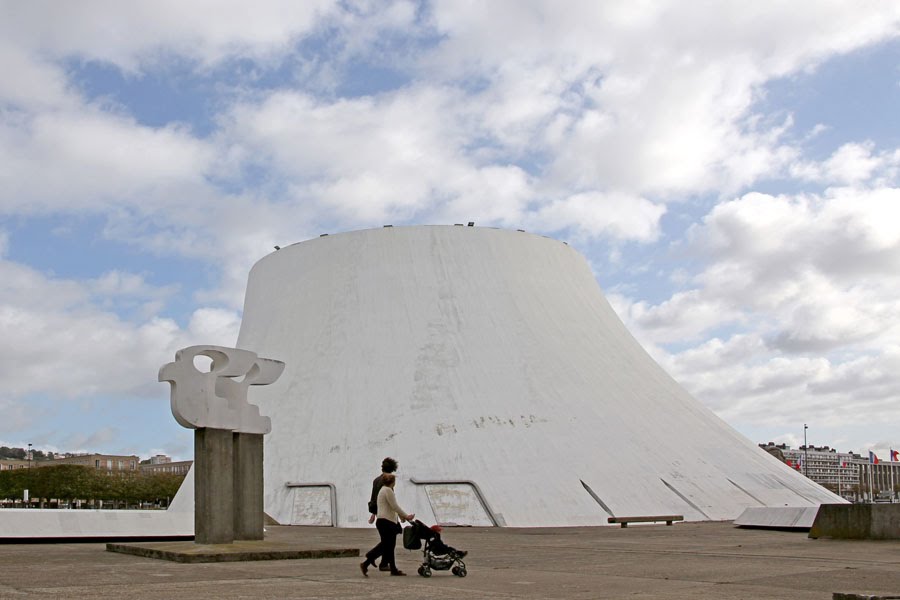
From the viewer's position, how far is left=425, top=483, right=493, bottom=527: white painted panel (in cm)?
1923

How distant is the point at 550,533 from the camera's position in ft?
54.3

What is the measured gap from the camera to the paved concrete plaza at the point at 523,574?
6430 mm

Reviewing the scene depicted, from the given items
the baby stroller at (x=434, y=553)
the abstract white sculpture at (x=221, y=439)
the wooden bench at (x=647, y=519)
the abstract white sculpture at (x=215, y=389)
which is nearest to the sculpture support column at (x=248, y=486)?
the abstract white sculpture at (x=221, y=439)

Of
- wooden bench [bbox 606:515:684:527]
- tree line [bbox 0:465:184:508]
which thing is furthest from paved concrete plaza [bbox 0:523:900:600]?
tree line [bbox 0:465:184:508]

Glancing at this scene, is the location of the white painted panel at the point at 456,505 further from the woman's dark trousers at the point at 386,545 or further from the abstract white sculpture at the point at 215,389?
the woman's dark trousers at the point at 386,545

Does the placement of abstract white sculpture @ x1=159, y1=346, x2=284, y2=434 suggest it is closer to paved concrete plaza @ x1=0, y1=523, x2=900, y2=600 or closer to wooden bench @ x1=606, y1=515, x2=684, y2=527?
paved concrete plaza @ x1=0, y1=523, x2=900, y2=600

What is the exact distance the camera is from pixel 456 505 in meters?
19.6

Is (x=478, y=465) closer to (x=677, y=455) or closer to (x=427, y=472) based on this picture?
(x=427, y=472)

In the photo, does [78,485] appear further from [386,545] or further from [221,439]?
[386,545]

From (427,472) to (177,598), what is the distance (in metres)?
14.5

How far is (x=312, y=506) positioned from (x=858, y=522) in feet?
37.3

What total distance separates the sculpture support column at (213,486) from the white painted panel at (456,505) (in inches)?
351

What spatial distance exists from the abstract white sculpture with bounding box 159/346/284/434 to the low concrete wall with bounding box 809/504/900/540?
795 cm

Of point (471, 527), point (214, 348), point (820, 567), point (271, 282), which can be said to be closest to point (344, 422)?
point (471, 527)
